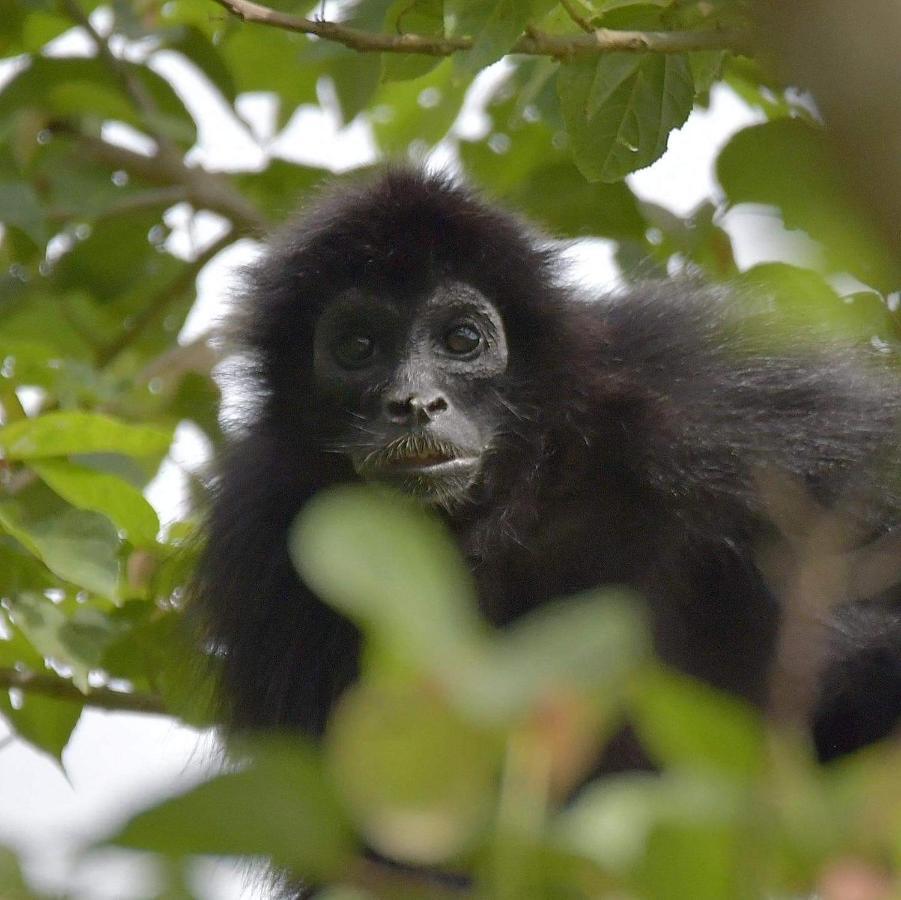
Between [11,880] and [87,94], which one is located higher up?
[11,880]

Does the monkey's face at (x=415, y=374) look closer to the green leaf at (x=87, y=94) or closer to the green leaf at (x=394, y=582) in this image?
the green leaf at (x=87, y=94)

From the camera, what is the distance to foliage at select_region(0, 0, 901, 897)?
1.26 metres

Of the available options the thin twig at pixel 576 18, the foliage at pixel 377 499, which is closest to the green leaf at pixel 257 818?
the foliage at pixel 377 499

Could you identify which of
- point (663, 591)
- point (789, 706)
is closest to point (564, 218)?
point (663, 591)

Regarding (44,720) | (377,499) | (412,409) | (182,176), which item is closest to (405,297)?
(412,409)

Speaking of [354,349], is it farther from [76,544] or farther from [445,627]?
[445,627]

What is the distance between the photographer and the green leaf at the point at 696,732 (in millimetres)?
1306

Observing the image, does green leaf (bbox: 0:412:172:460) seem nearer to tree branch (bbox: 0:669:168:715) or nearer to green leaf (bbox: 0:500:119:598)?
green leaf (bbox: 0:500:119:598)

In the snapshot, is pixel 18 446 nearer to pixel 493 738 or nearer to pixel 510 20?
pixel 510 20

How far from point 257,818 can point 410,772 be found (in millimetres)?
125

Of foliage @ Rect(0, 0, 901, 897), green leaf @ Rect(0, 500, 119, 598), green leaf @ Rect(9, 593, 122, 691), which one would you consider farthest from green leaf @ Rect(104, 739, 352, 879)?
green leaf @ Rect(9, 593, 122, 691)

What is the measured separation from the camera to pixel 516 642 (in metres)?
1.30

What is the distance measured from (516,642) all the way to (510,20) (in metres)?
2.93

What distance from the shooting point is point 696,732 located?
133 centimetres
